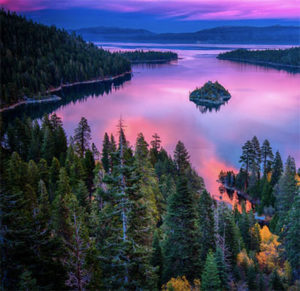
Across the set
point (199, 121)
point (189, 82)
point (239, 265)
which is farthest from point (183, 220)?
point (189, 82)

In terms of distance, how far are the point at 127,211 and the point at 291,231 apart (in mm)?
14507

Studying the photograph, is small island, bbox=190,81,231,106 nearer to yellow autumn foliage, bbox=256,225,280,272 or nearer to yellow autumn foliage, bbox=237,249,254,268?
yellow autumn foliage, bbox=256,225,280,272

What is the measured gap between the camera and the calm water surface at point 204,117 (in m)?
69.4

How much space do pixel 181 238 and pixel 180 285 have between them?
2421mm

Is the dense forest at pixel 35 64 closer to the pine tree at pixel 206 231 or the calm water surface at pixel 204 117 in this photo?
the calm water surface at pixel 204 117

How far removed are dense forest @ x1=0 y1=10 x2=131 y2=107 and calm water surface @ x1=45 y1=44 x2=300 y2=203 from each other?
22170mm

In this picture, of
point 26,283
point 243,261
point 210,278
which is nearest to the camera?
point 26,283

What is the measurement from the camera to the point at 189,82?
163m

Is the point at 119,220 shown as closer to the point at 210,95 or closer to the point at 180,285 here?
the point at 180,285

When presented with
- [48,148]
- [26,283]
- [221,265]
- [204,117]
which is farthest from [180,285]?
[204,117]

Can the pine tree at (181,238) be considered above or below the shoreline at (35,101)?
above

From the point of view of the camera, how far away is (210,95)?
124812mm

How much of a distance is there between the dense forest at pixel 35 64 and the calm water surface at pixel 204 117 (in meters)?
22.2

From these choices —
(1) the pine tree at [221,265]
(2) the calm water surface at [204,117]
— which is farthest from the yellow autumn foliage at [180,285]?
(2) the calm water surface at [204,117]
